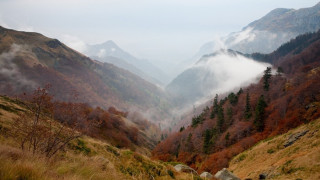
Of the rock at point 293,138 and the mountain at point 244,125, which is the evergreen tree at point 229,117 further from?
the rock at point 293,138

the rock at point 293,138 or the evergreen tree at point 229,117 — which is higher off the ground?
the rock at point 293,138

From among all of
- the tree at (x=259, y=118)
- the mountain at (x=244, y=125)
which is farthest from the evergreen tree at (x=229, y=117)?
the tree at (x=259, y=118)

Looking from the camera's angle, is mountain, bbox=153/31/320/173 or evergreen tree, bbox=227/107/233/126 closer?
mountain, bbox=153/31/320/173

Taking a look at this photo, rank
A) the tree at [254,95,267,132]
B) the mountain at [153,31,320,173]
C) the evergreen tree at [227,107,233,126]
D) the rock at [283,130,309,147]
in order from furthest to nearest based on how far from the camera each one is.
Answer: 1. the evergreen tree at [227,107,233,126]
2. the tree at [254,95,267,132]
3. the mountain at [153,31,320,173]
4. the rock at [283,130,309,147]

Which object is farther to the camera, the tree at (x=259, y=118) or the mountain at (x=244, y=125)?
the tree at (x=259, y=118)

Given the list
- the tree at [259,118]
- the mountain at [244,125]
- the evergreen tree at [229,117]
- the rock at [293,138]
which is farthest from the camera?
the evergreen tree at [229,117]

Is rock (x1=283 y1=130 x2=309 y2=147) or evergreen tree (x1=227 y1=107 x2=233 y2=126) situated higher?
rock (x1=283 y1=130 x2=309 y2=147)

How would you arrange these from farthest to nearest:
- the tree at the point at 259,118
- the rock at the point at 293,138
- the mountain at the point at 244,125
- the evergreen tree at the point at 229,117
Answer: the evergreen tree at the point at 229,117 < the tree at the point at 259,118 < the mountain at the point at 244,125 < the rock at the point at 293,138

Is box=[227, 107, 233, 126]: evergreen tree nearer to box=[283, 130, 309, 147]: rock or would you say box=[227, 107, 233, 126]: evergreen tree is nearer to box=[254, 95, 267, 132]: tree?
box=[254, 95, 267, 132]: tree

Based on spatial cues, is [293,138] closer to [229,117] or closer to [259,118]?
[259,118]

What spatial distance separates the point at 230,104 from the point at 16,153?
87147 millimetres

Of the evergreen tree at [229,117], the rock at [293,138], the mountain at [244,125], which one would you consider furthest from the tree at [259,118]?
the rock at [293,138]

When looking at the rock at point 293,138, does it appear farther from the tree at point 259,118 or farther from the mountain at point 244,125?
the tree at point 259,118

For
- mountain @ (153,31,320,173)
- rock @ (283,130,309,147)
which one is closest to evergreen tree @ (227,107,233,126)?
mountain @ (153,31,320,173)
